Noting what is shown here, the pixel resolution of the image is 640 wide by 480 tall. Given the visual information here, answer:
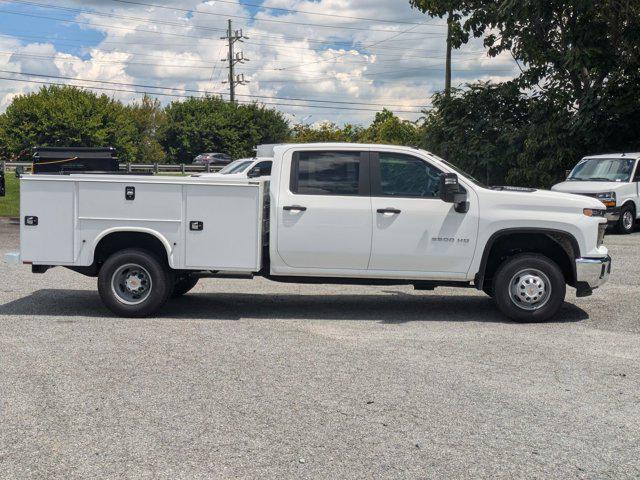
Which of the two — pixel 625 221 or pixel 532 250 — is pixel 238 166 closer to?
pixel 625 221

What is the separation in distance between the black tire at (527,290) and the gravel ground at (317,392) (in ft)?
0.70

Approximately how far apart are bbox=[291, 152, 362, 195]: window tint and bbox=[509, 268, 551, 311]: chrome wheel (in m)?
1.99

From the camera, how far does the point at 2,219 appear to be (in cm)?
2233

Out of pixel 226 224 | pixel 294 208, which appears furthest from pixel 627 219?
pixel 226 224

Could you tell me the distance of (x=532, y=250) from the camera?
29.7 ft

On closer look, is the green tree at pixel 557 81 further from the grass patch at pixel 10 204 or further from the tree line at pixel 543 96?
the grass patch at pixel 10 204

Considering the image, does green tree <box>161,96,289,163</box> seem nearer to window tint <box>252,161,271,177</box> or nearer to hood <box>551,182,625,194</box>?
window tint <box>252,161,271,177</box>

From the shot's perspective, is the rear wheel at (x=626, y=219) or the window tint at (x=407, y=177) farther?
the rear wheel at (x=626, y=219)

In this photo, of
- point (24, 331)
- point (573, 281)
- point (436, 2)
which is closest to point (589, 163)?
point (436, 2)

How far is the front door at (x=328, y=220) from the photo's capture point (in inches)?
340

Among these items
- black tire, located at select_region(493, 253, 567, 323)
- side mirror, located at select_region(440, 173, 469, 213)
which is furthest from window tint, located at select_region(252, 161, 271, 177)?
black tire, located at select_region(493, 253, 567, 323)

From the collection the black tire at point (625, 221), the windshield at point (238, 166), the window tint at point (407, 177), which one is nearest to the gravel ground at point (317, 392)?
the window tint at point (407, 177)

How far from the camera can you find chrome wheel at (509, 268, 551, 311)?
344 inches

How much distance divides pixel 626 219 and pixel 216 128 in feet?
207
